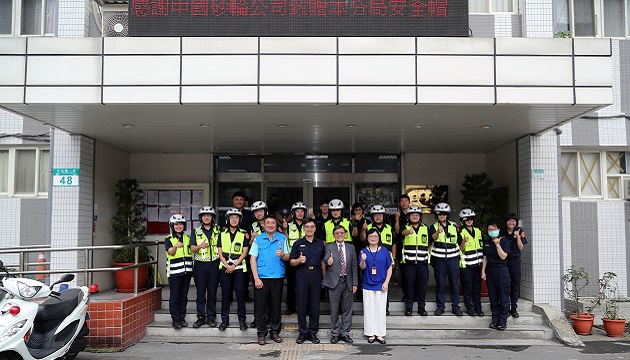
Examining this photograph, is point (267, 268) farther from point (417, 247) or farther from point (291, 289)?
point (417, 247)

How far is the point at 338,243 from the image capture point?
8.32m

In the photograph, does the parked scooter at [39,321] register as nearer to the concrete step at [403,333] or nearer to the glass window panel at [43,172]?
the concrete step at [403,333]

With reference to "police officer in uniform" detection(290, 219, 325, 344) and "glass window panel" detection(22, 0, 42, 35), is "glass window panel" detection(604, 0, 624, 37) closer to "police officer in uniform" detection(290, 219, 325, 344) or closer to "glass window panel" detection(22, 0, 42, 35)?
A: "police officer in uniform" detection(290, 219, 325, 344)

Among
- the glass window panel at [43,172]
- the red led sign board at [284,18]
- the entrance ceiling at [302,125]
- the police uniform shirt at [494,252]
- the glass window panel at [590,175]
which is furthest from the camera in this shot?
the glass window panel at [590,175]

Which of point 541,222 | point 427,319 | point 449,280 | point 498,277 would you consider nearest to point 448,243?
point 449,280

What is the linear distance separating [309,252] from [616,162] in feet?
24.8

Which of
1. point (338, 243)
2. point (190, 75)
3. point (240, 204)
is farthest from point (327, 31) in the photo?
point (240, 204)

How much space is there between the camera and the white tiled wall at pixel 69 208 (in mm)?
9484

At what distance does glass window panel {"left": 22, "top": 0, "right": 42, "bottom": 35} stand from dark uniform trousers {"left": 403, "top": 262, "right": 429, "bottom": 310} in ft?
30.7

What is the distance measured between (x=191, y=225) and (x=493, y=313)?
260 inches

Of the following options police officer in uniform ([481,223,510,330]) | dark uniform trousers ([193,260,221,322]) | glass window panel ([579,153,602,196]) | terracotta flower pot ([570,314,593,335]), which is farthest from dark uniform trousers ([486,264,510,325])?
dark uniform trousers ([193,260,221,322])

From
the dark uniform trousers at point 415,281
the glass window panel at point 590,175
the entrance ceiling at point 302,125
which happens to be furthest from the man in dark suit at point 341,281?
the glass window panel at point 590,175

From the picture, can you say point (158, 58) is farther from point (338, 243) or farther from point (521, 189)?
point (521, 189)

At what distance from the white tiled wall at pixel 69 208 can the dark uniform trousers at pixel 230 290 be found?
2.75m
